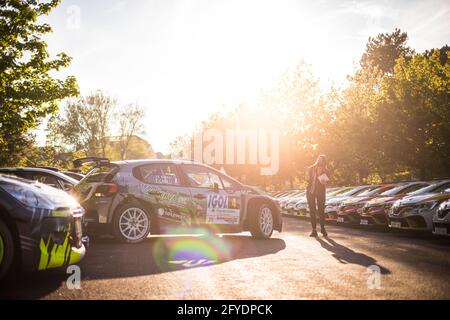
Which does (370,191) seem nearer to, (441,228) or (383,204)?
(383,204)

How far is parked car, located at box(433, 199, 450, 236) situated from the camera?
8.66m

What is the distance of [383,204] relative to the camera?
12820mm

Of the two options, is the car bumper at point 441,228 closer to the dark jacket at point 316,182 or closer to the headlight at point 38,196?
the dark jacket at point 316,182

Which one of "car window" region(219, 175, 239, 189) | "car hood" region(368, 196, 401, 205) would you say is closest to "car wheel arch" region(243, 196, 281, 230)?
"car window" region(219, 175, 239, 189)

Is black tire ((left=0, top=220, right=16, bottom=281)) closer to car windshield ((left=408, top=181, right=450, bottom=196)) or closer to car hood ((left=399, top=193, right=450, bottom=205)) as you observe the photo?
car hood ((left=399, top=193, right=450, bottom=205))

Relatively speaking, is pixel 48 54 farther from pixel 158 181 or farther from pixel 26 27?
pixel 158 181

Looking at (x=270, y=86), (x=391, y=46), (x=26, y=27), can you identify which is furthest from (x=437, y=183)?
(x=391, y=46)

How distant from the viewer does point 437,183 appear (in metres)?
11.9

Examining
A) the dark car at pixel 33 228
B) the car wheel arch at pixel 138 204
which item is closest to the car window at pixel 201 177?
the car wheel arch at pixel 138 204

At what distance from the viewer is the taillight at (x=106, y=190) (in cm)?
790

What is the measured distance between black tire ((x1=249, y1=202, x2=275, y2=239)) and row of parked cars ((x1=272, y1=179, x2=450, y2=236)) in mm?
436

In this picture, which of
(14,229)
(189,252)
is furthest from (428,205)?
(14,229)

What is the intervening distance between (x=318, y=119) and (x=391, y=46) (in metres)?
25.6

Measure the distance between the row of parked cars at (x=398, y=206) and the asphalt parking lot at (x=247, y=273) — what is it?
1.79 meters
